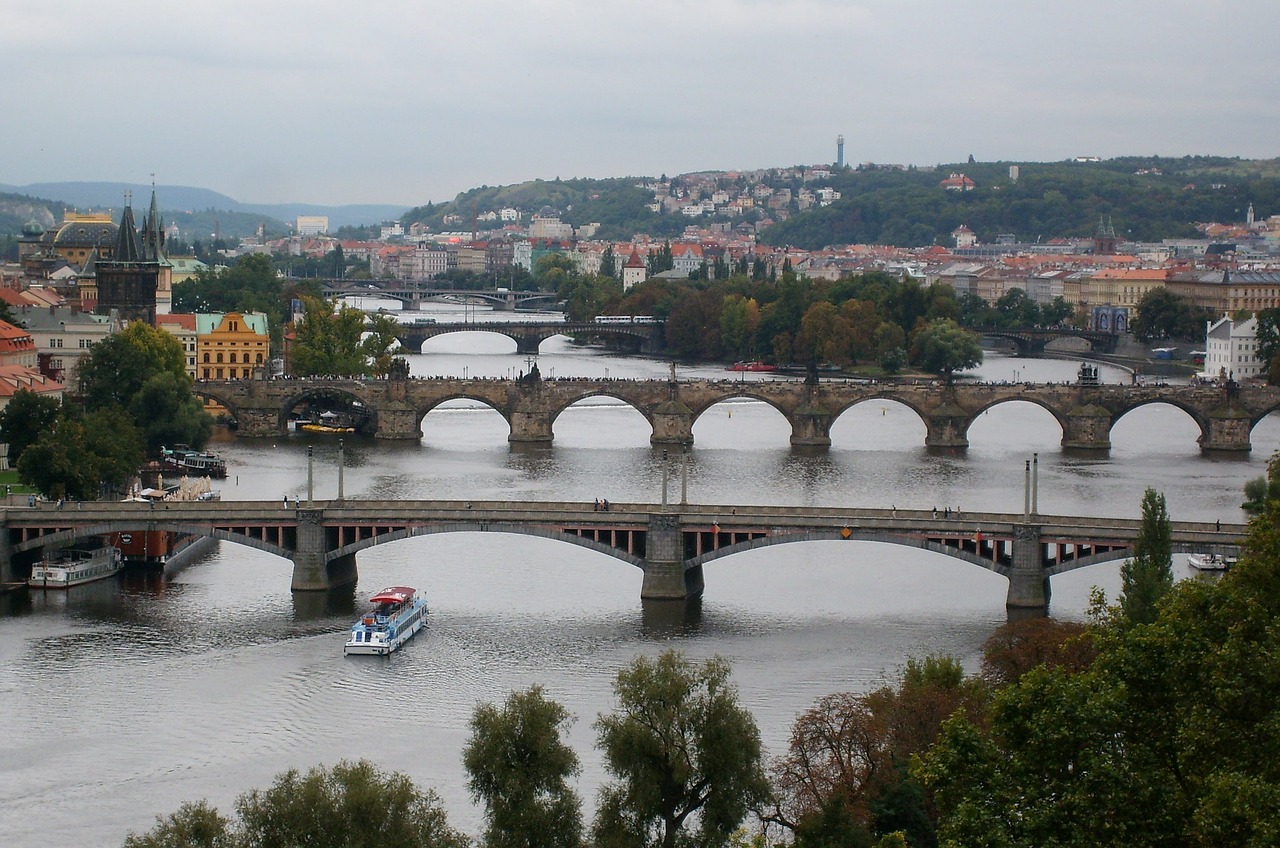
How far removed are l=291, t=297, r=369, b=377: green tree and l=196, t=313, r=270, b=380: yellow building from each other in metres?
1.24

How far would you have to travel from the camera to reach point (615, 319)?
102 metres

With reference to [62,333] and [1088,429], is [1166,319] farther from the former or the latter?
[62,333]

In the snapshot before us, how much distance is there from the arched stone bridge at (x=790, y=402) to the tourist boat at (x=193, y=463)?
32.7 ft

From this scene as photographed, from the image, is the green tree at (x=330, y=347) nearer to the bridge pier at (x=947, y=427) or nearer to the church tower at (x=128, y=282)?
the church tower at (x=128, y=282)

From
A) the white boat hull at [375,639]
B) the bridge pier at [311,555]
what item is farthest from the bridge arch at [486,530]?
the white boat hull at [375,639]

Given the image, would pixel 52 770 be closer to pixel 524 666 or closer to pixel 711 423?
pixel 524 666

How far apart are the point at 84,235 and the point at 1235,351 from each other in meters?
52.0

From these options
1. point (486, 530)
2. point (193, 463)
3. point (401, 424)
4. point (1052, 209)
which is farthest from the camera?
point (1052, 209)

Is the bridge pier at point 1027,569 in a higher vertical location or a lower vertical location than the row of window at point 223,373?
lower

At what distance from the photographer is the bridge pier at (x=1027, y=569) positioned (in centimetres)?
3331

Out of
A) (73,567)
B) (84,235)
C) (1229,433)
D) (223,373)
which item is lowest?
Answer: (73,567)

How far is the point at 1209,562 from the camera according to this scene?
35219 millimetres

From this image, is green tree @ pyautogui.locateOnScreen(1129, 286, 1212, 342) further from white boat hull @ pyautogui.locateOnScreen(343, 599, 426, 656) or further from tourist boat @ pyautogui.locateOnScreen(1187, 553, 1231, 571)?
white boat hull @ pyautogui.locateOnScreen(343, 599, 426, 656)

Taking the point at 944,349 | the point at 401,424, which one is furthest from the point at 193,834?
the point at 944,349
